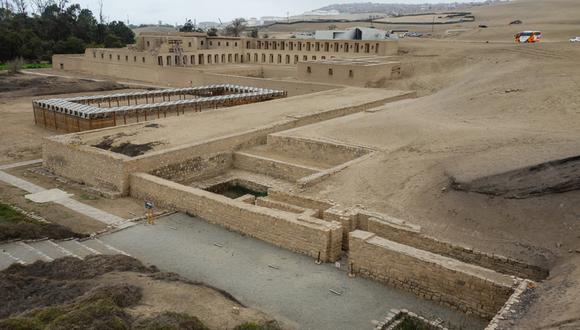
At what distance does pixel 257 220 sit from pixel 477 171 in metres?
4.65

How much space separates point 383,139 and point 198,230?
651cm

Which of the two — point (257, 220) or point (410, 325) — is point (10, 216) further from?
point (410, 325)

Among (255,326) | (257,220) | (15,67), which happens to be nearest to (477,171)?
(257,220)

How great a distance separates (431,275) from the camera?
7.70 metres

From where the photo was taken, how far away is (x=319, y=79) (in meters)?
26.8

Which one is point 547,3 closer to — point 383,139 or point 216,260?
point 383,139

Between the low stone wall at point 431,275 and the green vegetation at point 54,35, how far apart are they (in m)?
47.0

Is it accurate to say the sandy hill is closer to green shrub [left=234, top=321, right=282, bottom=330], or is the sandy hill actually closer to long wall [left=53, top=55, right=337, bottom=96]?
green shrub [left=234, top=321, right=282, bottom=330]

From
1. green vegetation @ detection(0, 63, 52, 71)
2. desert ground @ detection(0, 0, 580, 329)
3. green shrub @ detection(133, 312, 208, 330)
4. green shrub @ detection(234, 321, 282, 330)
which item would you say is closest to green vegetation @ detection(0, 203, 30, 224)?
desert ground @ detection(0, 0, 580, 329)

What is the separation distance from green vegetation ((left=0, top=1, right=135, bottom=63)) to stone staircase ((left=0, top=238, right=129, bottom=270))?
42.8 metres

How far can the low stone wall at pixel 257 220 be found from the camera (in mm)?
9086

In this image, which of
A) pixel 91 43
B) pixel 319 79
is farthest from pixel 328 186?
pixel 91 43

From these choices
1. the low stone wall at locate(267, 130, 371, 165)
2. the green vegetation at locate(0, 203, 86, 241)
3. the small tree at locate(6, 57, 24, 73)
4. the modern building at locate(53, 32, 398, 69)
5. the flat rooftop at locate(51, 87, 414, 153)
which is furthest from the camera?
the small tree at locate(6, 57, 24, 73)

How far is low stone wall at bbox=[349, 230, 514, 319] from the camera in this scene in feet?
23.7
